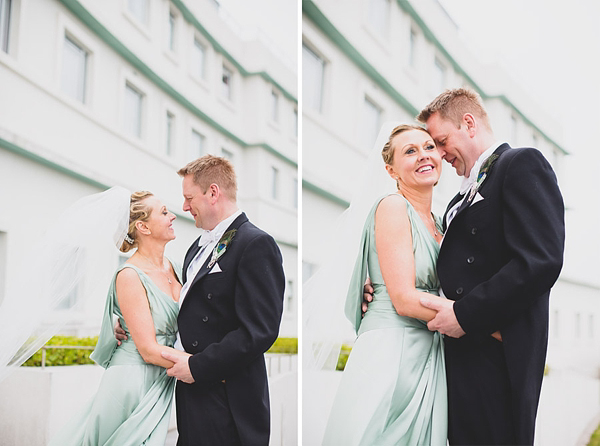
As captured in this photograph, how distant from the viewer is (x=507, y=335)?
2.59 metres

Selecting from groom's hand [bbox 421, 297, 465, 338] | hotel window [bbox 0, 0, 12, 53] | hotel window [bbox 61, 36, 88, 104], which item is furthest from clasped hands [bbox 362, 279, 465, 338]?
hotel window [bbox 0, 0, 12, 53]

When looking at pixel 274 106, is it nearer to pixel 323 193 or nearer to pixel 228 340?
pixel 323 193

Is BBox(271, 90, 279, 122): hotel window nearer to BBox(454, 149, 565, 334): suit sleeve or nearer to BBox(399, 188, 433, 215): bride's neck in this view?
BBox(399, 188, 433, 215): bride's neck

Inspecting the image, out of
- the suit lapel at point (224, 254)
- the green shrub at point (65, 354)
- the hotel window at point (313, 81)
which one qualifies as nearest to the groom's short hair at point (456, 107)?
the hotel window at point (313, 81)

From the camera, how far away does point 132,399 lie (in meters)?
3.17

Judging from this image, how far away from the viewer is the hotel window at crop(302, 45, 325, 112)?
368 centimetres

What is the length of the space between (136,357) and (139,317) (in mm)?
184

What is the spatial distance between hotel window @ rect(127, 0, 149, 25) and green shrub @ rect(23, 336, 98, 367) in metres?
1.66

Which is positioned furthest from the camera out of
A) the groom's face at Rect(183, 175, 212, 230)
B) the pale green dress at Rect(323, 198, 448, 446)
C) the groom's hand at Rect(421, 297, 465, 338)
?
the groom's face at Rect(183, 175, 212, 230)

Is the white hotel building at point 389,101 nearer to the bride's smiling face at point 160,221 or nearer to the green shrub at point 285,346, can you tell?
the green shrub at point 285,346

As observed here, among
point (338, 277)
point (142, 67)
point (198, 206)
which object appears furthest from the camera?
point (142, 67)

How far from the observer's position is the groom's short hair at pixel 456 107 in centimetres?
297

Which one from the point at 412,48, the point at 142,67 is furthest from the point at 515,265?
the point at 142,67

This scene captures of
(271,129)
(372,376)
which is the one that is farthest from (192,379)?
(271,129)
